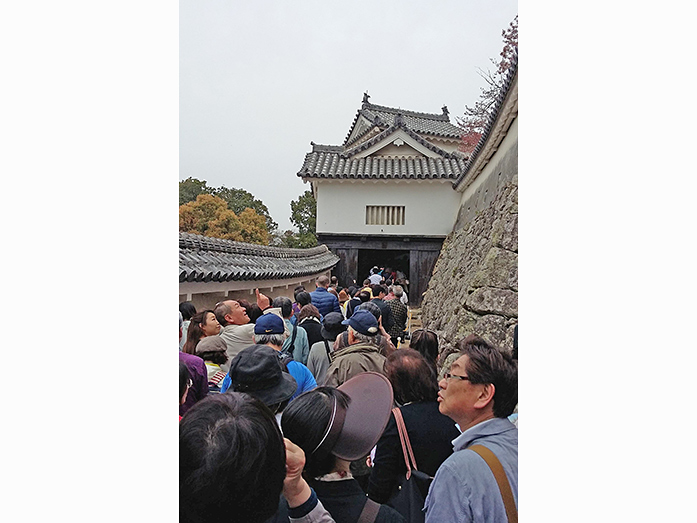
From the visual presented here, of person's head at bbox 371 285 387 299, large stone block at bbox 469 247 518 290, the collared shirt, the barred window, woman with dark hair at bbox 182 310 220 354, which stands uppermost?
the barred window

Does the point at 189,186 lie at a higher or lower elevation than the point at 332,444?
higher

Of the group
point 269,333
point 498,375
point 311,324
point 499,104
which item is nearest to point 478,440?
point 498,375

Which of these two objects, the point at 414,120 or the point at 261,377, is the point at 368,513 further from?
the point at 414,120

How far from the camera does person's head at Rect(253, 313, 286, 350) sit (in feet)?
9.04

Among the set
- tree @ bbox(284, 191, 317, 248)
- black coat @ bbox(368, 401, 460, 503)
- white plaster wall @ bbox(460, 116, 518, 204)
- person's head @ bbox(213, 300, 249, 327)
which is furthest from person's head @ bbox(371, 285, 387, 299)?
tree @ bbox(284, 191, 317, 248)

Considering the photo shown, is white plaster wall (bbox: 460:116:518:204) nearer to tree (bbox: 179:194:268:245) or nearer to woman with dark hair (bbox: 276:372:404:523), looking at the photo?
woman with dark hair (bbox: 276:372:404:523)

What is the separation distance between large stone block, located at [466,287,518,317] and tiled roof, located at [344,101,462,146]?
1314 centimetres

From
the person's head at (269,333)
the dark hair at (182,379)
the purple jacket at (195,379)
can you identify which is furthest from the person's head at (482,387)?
the person's head at (269,333)

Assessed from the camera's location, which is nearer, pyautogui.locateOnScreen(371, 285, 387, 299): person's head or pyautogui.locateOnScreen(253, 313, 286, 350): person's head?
pyautogui.locateOnScreen(253, 313, 286, 350): person's head

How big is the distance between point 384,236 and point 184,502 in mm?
12321

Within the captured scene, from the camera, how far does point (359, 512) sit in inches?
53.4

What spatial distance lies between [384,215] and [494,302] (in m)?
9.53

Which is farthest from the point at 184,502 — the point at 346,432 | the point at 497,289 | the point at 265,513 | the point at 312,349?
the point at 497,289

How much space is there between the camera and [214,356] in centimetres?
280
